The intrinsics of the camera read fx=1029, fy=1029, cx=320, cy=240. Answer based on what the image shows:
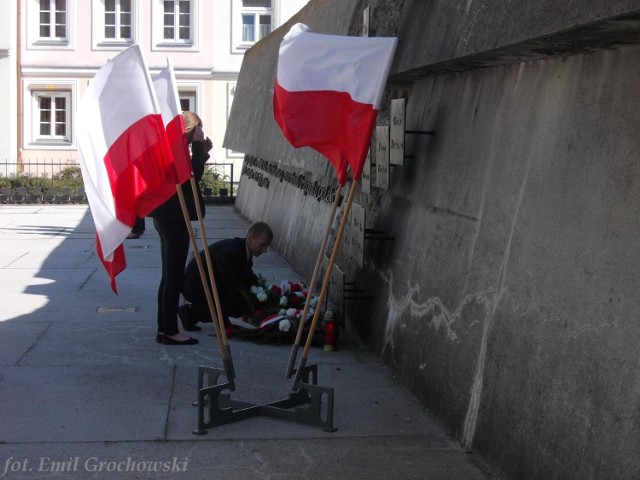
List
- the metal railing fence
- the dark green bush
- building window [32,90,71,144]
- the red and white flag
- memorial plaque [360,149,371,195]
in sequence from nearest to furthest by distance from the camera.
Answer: the red and white flag < memorial plaque [360,149,371,195] < the metal railing fence < the dark green bush < building window [32,90,71,144]

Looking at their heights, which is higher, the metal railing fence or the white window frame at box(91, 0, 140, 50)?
the white window frame at box(91, 0, 140, 50)

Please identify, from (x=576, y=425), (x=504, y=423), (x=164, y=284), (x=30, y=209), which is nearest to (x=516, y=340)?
(x=504, y=423)

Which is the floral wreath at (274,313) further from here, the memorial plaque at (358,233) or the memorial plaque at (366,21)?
the memorial plaque at (366,21)

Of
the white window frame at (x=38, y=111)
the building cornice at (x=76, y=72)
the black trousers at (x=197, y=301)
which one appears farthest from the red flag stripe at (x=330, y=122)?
the white window frame at (x=38, y=111)

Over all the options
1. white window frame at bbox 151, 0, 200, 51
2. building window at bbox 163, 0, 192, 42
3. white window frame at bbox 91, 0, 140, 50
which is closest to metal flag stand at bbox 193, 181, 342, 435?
white window frame at bbox 151, 0, 200, 51

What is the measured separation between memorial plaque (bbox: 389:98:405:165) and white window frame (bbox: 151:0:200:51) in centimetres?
2755

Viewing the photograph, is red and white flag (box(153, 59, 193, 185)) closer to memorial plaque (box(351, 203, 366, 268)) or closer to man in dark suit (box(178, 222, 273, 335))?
memorial plaque (box(351, 203, 366, 268))

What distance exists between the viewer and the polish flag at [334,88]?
229 inches

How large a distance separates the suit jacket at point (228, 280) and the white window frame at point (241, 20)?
1053 inches

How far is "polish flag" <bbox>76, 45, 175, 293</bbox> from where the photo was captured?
586 cm

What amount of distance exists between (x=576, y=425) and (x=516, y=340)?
0.80 meters

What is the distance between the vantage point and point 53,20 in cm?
3447

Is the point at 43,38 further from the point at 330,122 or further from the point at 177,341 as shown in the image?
the point at 330,122

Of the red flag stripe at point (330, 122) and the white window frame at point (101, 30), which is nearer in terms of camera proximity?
the red flag stripe at point (330, 122)
